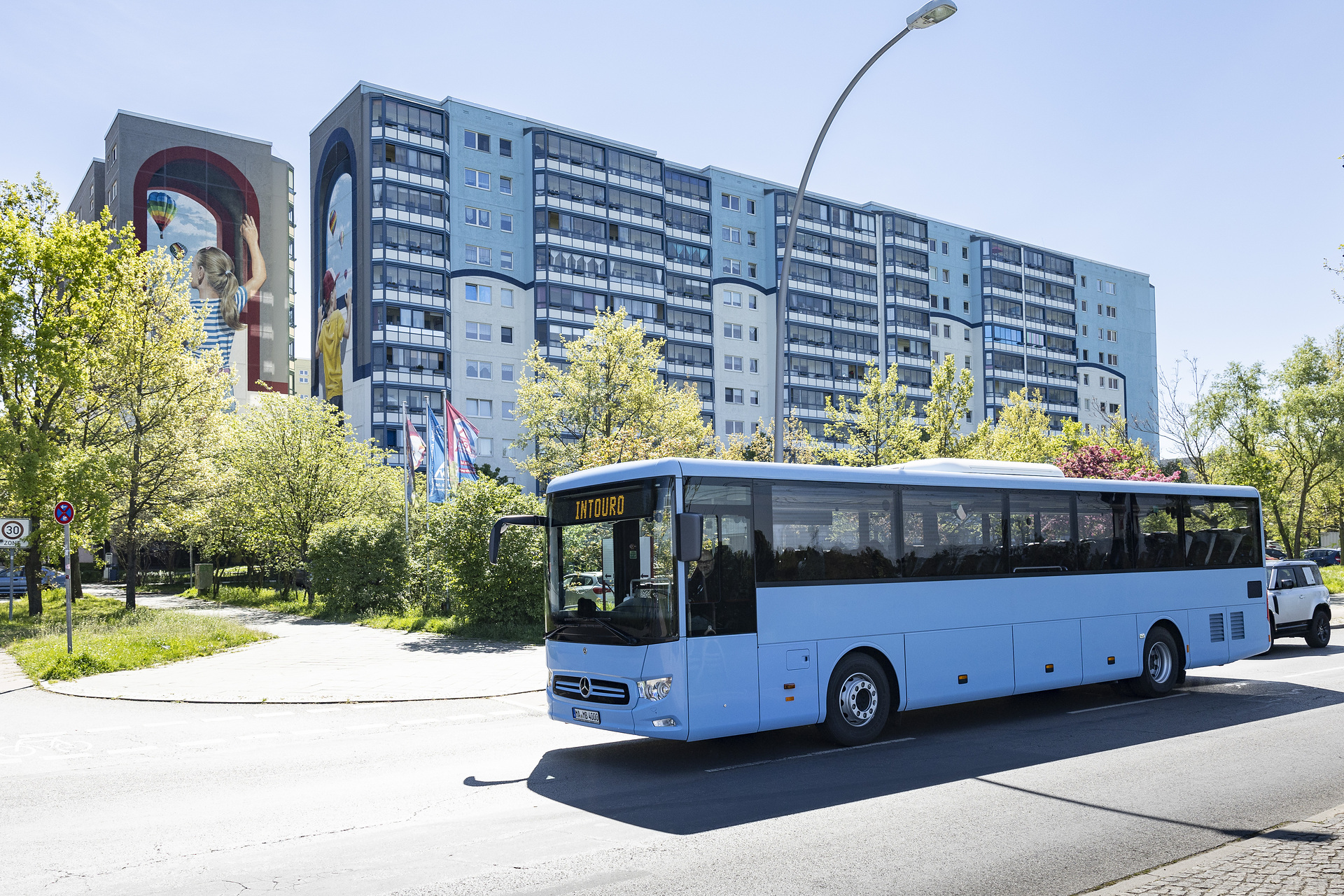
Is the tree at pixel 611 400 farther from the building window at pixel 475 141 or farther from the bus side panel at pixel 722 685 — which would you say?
the building window at pixel 475 141

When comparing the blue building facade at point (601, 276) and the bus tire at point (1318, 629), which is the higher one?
the blue building facade at point (601, 276)

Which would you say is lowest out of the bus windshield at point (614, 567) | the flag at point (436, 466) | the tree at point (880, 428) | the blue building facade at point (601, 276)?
the bus windshield at point (614, 567)

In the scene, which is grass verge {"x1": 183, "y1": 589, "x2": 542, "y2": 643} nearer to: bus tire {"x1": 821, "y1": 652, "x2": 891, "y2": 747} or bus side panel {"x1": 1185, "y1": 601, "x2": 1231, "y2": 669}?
bus tire {"x1": 821, "y1": 652, "x2": 891, "y2": 747}

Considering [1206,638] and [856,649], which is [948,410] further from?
[856,649]

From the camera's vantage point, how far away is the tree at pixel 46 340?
24.9 metres

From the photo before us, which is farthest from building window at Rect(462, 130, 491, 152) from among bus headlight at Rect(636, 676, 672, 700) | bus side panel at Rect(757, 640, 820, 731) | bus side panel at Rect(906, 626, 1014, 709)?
bus headlight at Rect(636, 676, 672, 700)

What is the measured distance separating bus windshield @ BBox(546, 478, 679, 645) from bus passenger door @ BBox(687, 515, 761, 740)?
0.30 metres

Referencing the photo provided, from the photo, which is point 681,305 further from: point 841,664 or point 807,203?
point 841,664

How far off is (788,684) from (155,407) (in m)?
27.8

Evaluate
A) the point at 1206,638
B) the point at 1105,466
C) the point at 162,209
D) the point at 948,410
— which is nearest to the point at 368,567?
the point at 1206,638

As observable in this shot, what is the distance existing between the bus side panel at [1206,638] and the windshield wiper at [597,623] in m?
8.93

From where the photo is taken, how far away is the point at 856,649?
1042 centimetres

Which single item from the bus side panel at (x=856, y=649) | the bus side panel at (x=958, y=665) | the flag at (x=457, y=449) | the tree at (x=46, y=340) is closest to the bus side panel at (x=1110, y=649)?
the bus side panel at (x=958, y=665)

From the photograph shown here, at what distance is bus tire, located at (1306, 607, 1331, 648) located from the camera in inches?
769
